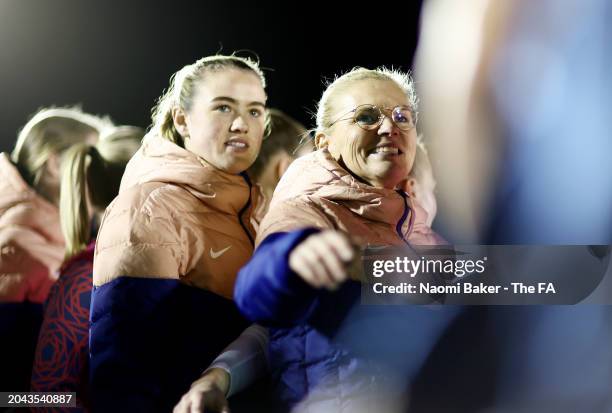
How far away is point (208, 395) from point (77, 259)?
0.66 meters

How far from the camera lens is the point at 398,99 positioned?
2.31m

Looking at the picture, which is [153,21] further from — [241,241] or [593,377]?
[593,377]

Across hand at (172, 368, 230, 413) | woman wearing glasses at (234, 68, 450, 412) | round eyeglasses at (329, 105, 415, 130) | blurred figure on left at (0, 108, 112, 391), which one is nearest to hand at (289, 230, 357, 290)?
woman wearing glasses at (234, 68, 450, 412)

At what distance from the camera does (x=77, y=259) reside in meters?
2.41

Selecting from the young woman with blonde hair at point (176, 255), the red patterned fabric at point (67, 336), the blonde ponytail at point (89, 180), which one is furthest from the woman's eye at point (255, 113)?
the red patterned fabric at point (67, 336)

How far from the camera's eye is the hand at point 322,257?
5.50 feet

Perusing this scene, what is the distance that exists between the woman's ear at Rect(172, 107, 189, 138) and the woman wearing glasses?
32 centimetres

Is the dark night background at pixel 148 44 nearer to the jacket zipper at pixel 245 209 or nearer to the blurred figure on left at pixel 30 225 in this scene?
the blurred figure on left at pixel 30 225

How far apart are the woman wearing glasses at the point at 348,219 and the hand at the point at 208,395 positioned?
0.16m

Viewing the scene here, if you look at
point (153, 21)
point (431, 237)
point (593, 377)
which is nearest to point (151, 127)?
point (153, 21)

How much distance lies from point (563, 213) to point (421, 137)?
1.52ft

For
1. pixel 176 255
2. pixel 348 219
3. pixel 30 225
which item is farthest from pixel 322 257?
pixel 30 225

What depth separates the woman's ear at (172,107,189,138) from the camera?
7.68 feet

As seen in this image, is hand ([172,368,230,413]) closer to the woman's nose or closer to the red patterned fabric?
the red patterned fabric
